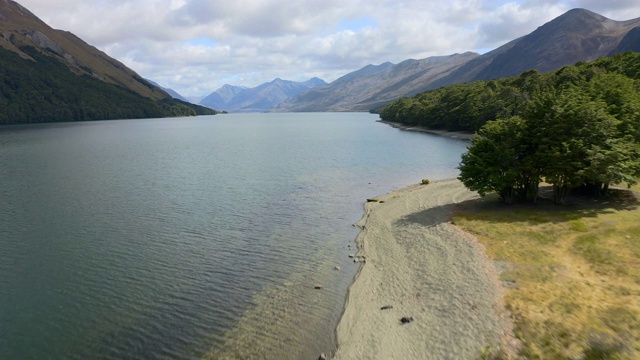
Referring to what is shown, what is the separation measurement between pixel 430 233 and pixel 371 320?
19.8 m

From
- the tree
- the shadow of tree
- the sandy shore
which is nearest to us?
the sandy shore

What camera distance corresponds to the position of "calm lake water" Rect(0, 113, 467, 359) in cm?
2739

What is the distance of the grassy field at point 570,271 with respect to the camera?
2283cm

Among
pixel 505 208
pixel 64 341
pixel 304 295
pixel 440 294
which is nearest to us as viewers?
pixel 64 341

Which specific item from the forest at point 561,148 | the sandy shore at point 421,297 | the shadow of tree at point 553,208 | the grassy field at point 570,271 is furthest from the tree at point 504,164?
the sandy shore at point 421,297

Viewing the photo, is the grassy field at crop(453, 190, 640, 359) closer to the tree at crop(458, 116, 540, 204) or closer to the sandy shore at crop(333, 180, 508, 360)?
the sandy shore at crop(333, 180, 508, 360)

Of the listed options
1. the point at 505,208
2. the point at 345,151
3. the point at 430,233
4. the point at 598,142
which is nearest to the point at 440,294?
the point at 430,233

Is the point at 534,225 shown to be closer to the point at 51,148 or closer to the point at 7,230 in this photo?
the point at 7,230

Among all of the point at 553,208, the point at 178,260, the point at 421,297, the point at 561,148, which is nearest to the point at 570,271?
the point at 421,297

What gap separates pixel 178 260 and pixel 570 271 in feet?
122

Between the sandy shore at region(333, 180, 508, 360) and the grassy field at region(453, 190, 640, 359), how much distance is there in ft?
6.31

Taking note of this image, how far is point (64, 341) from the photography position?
89.4 ft

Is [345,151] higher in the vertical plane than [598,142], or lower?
lower

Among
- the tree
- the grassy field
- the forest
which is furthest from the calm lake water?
the forest
